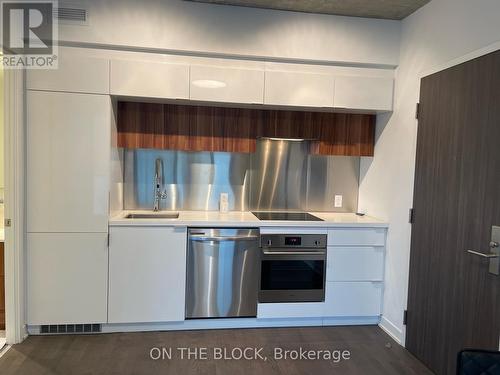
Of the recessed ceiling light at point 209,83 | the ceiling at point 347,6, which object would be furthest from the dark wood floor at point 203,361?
the ceiling at point 347,6

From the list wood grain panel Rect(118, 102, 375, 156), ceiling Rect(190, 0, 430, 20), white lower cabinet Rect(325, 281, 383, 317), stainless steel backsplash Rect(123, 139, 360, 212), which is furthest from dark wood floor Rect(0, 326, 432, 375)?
ceiling Rect(190, 0, 430, 20)

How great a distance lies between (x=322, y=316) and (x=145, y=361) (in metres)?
1.59

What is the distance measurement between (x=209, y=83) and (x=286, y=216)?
57.1 inches

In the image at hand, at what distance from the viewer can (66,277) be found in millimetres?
2959

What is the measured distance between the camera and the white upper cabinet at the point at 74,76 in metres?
2.84

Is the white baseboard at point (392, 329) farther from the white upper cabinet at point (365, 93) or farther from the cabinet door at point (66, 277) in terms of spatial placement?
the cabinet door at point (66, 277)

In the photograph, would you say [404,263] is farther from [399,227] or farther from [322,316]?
[322,316]

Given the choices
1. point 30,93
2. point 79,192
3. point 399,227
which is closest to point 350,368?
point 399,227

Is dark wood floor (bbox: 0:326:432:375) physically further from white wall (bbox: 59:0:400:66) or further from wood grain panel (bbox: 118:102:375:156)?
white wall (bbox: 59:0:400:66)

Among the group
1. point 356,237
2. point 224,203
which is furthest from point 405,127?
point 224,203

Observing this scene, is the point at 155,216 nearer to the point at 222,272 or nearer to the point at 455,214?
the point at 222,272

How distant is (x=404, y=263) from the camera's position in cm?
308

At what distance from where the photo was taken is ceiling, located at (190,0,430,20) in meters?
2.94

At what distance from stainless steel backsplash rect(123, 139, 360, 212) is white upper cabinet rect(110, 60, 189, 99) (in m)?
0.74
